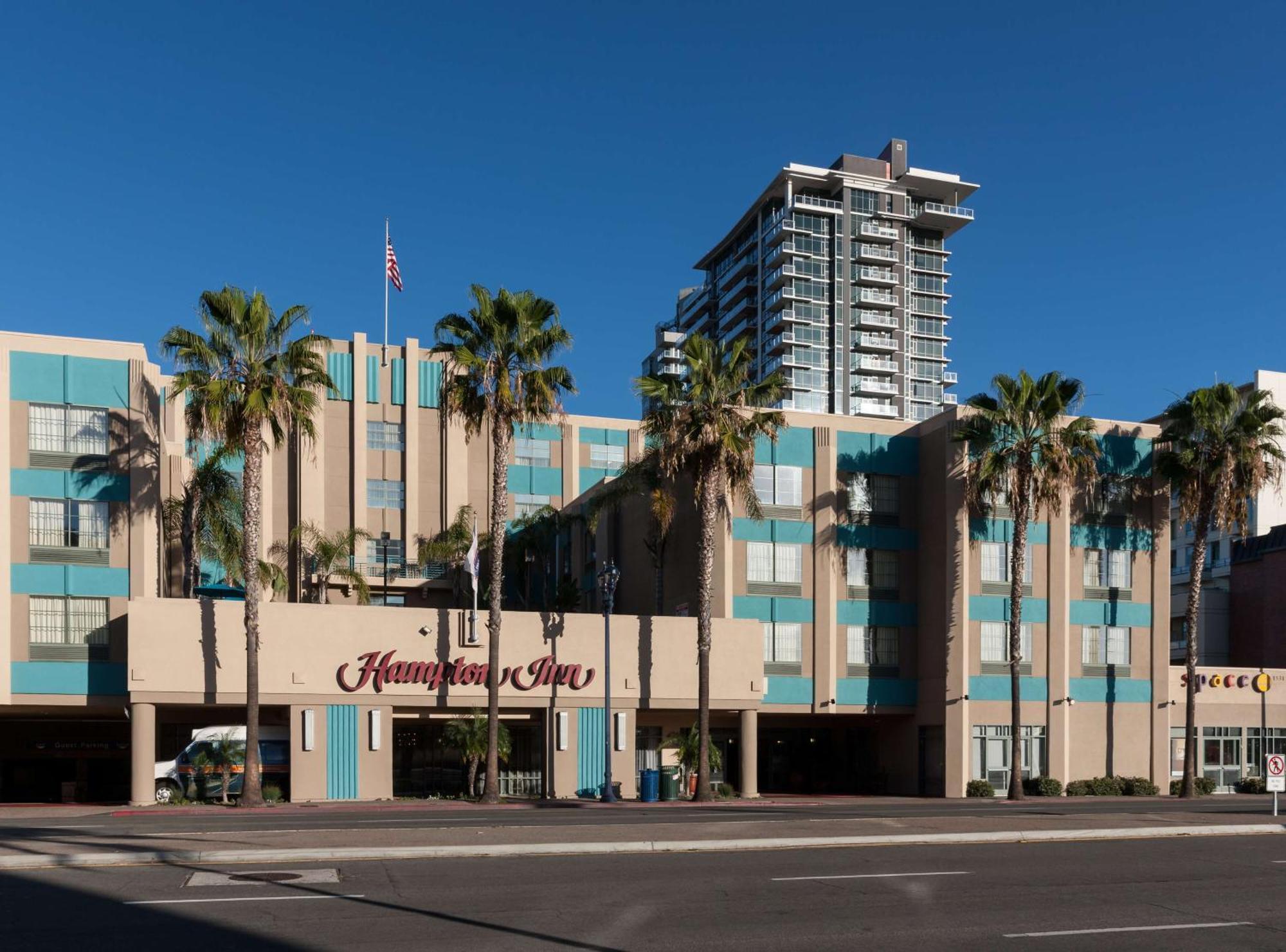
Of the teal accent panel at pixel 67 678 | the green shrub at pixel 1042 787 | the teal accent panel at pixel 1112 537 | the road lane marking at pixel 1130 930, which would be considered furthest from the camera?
the teal accent panel at pixel 1112 537

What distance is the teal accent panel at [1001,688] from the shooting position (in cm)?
4512

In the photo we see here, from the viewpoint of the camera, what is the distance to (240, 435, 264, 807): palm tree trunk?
116 ft

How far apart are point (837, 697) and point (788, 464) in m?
8.51

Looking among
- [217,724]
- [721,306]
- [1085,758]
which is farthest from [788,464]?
[721,306]

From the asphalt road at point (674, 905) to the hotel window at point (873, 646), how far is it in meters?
25.0

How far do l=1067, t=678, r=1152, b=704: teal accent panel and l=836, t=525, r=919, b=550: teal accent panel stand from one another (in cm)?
767

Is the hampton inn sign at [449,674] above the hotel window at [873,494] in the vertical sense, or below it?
below

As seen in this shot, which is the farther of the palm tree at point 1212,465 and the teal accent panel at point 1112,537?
the teal accent panel at point 1112,537

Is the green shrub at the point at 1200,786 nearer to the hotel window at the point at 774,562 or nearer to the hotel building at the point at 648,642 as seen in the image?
the hotel building at the point at 648,642

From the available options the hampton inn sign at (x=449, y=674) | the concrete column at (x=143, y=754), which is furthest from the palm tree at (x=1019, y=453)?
the concrete column at (x=143, y=754)

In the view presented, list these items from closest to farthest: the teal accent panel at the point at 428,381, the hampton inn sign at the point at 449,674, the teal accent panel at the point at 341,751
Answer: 1. the teal accent panel at the point at 341,751
2. the hampton inn sign at the point at 449,674
3. the teal accent panel at the point at 428,381

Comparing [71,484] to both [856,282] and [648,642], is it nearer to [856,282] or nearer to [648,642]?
[648,642]

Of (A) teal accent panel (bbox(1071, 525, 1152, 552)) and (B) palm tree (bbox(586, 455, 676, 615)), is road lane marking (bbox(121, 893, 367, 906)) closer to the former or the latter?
(B) palm tree (bbox(586, 455, 676, 615))

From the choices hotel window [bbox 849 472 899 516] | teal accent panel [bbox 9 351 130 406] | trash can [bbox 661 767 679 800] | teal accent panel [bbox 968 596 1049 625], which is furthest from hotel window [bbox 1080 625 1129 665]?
teal accent panel [bbox 9 351 130 406]
